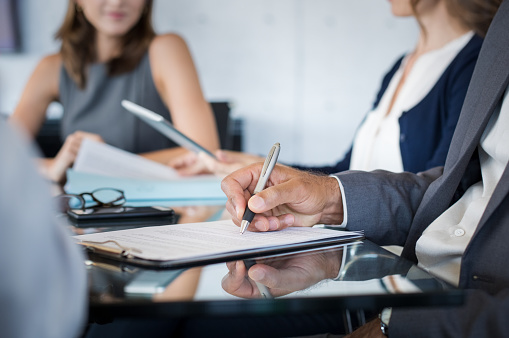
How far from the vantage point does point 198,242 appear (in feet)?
2.30

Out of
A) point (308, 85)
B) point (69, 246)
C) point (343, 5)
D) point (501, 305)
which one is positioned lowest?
point (308, 85)

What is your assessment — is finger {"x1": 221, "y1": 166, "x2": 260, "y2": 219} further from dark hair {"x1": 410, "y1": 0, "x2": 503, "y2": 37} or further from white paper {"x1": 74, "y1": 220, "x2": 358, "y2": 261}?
dark hair {"x1": 410, "y1": 0, "x2": 503, "y2": 37}

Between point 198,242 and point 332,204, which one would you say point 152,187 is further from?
point 198,242

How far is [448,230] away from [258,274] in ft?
1.57

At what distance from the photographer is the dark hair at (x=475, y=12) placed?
165 centimetres

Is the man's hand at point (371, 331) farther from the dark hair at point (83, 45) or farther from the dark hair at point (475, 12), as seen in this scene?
the dark hair at point (83, 45)

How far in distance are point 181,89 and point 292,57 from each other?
2535 millimetres

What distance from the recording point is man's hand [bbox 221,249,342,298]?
0.54 meters

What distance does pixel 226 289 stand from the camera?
53 centimetres

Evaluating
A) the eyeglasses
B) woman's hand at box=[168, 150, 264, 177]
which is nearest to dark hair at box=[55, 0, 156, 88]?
woman's hand at box=[168, 150, 264, 177]

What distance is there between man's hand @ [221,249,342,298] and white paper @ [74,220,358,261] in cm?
4

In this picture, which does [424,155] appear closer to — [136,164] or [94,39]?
[136,164]

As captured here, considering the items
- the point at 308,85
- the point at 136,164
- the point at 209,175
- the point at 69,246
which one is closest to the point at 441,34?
the point at 209,175

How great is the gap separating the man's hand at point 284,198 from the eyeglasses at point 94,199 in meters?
0.31
